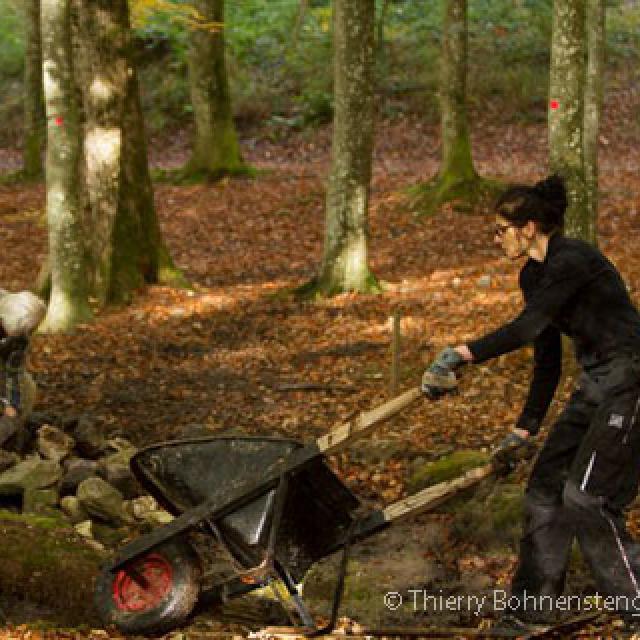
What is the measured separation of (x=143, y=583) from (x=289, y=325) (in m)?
8.25

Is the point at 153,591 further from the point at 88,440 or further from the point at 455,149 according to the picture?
the point at 455,149

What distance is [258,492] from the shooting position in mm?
5305

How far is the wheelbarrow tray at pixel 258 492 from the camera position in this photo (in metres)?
5.39

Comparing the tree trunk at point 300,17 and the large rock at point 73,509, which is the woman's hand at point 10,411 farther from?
the tree trunk at point 300,17

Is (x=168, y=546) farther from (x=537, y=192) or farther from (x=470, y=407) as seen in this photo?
(x=470, y=407)

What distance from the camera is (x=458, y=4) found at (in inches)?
800

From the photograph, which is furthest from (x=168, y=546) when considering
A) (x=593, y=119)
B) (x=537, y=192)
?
(x=593, y=119)

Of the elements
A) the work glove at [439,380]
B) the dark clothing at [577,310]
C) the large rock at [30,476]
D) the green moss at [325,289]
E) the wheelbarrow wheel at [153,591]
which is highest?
the dark clothing at [577,310]

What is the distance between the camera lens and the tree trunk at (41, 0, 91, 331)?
12.9 m

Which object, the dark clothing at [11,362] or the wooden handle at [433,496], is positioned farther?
the dark clothing at [11,362]

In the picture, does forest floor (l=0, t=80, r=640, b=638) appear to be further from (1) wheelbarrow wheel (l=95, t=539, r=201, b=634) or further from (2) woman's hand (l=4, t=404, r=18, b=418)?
(2) woman's hand (l=4, t=404, r=18, b=418)

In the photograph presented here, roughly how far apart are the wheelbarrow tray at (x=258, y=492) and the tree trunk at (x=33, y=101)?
19.9 m

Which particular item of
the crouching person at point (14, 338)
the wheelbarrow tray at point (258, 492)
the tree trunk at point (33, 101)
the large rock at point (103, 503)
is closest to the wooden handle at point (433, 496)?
the wheelbarrow tray at point (258, 492)

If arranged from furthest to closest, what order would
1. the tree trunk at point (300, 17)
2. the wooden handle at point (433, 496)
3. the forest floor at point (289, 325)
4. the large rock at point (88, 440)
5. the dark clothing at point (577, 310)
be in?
1. the tree trunk at point (300, 17)
2. the forest floor at point (289, 325)
3. the large rock at point (88, 440)
4. the wooden handle at point (433, 496)
5. the dark clothing at point (577, 310)
